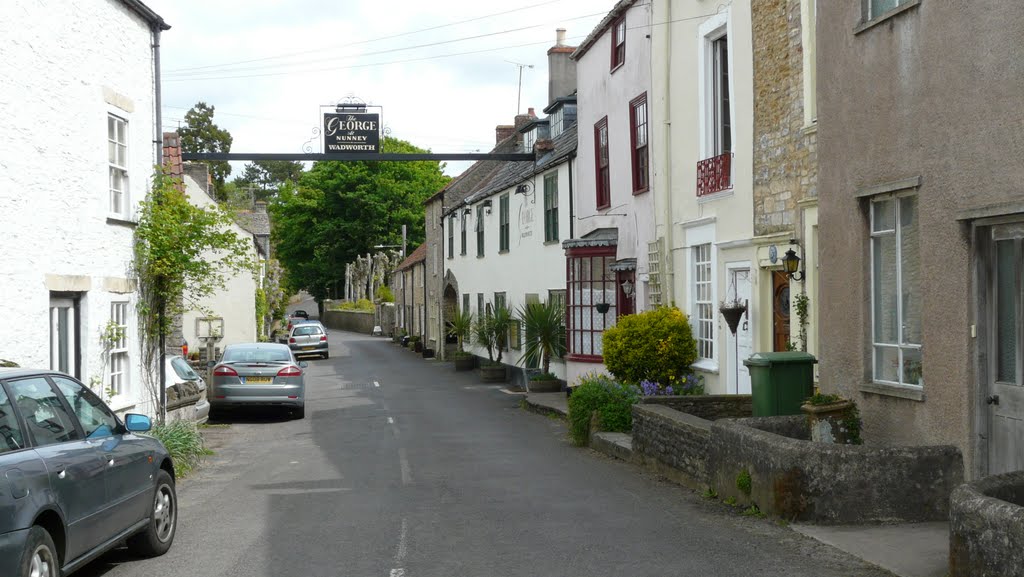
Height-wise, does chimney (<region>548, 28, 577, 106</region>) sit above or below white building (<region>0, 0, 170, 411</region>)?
above

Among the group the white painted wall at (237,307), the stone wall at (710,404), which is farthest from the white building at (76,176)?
the white painted wall at (237,307)

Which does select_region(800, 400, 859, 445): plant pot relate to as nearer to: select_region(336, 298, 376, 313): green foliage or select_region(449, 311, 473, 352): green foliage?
select_region(449, 311, 473, 352): green foliage

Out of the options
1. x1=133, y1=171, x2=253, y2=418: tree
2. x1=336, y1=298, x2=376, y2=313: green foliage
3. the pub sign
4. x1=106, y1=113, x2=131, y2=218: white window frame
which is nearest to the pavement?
x1=133, y1=171, x2=253, y2=418: tree

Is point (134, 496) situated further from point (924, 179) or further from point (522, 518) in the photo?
point (924, 179)

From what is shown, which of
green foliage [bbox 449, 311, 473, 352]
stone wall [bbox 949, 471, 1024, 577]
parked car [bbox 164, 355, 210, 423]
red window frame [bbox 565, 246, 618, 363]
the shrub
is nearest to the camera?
stone wall [bbox 949, 471, 1024, 577]

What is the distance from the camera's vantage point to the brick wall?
13.1m

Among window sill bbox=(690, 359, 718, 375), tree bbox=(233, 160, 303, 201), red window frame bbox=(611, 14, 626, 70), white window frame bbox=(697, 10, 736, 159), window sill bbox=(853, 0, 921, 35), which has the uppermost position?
tree bbox=(233, 160, 303, 201)

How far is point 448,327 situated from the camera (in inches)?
1708

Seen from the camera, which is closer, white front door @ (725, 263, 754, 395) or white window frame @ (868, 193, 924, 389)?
white window frame @ (868, 193, 924, 389)

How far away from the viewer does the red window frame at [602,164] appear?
2200 cm

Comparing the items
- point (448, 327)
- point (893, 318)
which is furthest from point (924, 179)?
Answer: point (448, 327)

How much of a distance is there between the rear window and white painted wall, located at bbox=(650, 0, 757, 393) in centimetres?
816

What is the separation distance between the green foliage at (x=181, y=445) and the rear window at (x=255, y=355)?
20.0 ft

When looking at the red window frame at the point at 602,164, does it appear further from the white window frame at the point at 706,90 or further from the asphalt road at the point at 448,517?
the asphalt road at the point at 448,517
